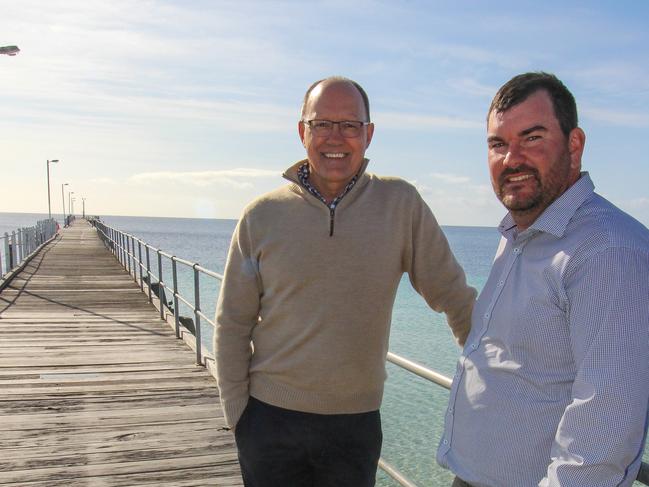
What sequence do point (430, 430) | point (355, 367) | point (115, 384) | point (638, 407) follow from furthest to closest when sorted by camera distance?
1. point (430, 430)
2. point (115, 384)
3. point (355, 367)
4. point (638, 407)

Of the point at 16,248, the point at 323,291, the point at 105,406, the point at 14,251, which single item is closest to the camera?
the point at 323,291

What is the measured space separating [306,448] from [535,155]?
1260mm

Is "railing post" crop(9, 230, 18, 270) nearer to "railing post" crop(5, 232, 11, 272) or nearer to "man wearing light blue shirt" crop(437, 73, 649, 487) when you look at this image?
"railing post" crop(5, 232, 11, 272)

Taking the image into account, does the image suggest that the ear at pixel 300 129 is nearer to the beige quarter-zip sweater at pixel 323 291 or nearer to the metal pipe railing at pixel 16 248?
the beige quarter-zip sweater at pixel 323 291

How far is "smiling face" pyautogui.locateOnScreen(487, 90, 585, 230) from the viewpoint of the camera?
1.45 metres

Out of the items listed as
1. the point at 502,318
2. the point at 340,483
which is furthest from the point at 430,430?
the point at 502,318

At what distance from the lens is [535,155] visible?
146cm

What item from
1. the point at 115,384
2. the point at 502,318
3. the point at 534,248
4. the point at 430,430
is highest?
the point at 534,248

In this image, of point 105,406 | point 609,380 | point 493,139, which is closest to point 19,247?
point 105,406

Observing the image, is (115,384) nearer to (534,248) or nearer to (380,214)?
(380,214)

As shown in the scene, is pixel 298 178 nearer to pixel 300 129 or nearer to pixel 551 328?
pixel 300 129

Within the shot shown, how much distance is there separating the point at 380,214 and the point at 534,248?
774 millimetres

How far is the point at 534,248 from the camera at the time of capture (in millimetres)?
1455

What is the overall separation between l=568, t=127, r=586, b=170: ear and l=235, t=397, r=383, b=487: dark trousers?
116 cm
